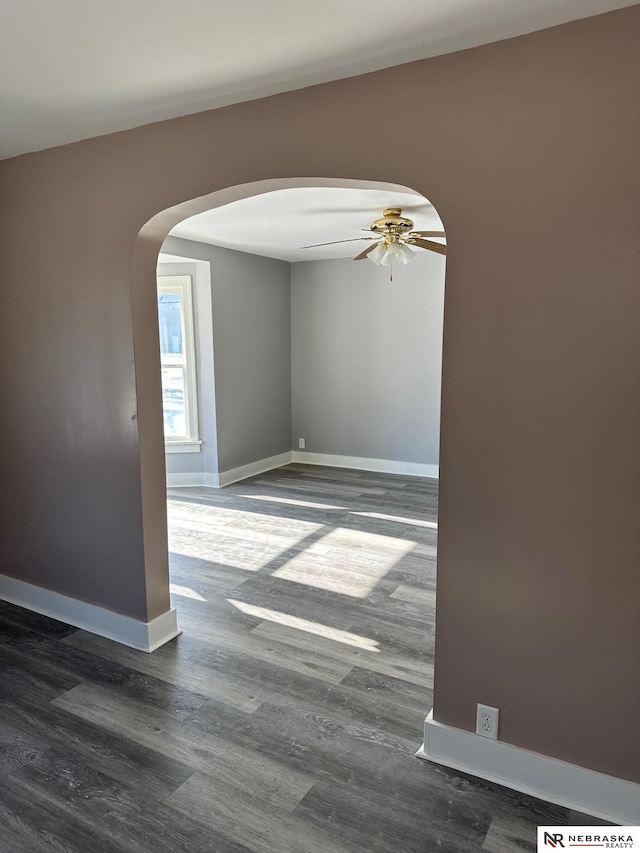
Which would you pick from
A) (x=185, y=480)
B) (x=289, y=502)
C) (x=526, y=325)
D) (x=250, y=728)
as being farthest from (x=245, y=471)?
(x=526, y=325)

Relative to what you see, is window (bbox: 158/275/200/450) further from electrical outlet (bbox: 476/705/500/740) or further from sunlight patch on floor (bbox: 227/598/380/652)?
electrical outlet (bbox: 476/705/500/740)

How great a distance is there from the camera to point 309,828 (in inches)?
66.1

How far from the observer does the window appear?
18.4 ft

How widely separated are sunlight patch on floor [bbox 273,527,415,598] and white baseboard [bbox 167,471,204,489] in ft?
6.88

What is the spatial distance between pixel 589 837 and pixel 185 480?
485 centimetres

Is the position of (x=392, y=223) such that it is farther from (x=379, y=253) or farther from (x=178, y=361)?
(x=178, y=361)

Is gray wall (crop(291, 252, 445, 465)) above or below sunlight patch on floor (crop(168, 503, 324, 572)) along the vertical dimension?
above

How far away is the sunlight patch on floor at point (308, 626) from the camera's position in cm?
275

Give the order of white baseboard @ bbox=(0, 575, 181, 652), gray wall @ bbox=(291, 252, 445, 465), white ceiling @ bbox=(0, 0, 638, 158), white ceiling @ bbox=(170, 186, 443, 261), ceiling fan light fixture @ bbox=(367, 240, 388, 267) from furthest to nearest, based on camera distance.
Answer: gray wall @ bbox=(291, 252, 445, 465) → ceiling fan light fixture @ bbox=(367, 240, 388, 267) → white ceiling @ bbox=(170, 186, 443, 261) → white baseboard @ bbox=(0, 575, 181, 652) → white ceiling @ bbox=(0, 0, 638, 158)

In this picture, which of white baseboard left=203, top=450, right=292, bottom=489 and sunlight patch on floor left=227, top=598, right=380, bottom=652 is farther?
white baseboard left=203, top=450, right=292, bottom=489

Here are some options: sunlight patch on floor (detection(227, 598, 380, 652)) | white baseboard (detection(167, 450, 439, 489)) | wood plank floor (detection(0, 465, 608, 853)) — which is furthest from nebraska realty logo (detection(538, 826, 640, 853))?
white baseboard (detection(167, 450, 439, 489))

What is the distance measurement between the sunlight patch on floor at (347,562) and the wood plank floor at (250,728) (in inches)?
0.7

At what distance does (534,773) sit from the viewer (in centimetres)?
179

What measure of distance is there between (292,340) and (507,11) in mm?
5438
